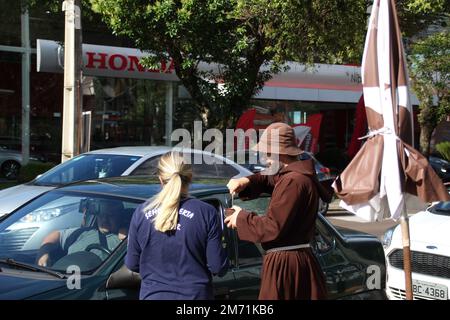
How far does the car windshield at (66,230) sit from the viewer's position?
3.79m

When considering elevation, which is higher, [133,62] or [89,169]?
[133,62]

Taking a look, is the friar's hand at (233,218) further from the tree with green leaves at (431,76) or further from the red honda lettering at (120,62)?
the tree with green leaves at (431,76)

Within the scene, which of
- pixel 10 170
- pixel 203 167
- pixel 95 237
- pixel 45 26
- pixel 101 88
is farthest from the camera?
pixel 101 88

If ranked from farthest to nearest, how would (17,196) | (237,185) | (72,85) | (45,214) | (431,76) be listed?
(431,76), (72,85), (17,196), (45,214), (237,185)

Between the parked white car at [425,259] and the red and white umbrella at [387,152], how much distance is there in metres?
2.13

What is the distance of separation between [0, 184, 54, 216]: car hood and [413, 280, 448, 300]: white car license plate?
14.9ft

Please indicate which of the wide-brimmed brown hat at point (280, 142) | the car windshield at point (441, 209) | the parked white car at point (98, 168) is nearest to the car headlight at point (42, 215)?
the wide-brimmed brown hat at point (280, 142)

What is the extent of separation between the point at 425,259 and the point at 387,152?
267 cm

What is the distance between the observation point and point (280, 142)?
363 centimetres

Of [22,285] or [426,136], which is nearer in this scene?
[22,285]

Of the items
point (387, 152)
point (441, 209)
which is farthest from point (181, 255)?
point (441, 209)

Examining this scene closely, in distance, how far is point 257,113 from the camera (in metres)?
24.9

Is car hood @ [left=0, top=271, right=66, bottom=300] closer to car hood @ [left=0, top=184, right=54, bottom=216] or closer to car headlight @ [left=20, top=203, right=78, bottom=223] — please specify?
car headlight @ [left=20, top=203, right=78, bottom=223]

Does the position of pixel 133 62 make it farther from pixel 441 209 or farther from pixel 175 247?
pixel 175 247
